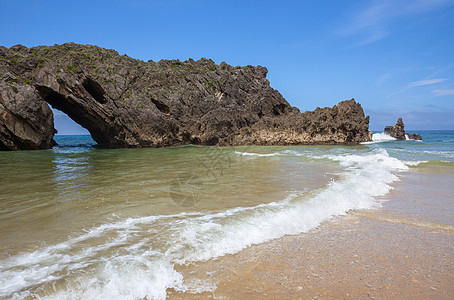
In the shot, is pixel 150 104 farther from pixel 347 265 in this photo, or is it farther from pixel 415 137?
pixel 415 137

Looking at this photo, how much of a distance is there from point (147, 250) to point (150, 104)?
2821 centimetres

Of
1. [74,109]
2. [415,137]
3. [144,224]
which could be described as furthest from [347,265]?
[415,137]

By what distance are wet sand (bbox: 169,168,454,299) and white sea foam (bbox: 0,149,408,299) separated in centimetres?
21

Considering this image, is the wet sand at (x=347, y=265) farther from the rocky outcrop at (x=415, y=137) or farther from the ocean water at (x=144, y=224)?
the rocky outcrop at (x=415, y=137)

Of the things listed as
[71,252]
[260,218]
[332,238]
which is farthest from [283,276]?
[71,252]

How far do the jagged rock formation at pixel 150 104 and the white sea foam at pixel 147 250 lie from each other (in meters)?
25.1

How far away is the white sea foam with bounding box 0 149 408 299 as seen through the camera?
254 centimetres

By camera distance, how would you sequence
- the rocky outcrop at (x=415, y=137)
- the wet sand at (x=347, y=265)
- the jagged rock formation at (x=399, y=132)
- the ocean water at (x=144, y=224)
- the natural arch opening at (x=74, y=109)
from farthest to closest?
the jagged rock formation at (x=399, y=132) < the rocky outcrop at (x=415, y=137) < the natural arch opening at (x=74, y=109) < the ocean water at (x=144, y=224) < the wet sand at (x=347, y=265)

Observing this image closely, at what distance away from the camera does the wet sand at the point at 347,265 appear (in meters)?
2.49

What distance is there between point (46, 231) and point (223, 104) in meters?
31.3

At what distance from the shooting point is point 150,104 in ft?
97.6

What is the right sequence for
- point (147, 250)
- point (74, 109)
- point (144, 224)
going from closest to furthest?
1. point (147, 250)
2. point (144, 224)
3. point (74, 109)

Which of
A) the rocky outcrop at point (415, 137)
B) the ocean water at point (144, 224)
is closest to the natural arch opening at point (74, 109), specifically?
the ocean water at point (144, 224)

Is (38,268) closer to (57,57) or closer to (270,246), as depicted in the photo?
(270,246)
